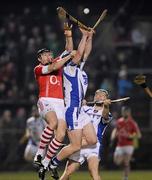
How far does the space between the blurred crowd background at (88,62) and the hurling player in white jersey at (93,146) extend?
9276mm

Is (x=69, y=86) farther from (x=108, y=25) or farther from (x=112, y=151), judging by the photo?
(x=108, y=25)

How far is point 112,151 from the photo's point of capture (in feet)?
94.4

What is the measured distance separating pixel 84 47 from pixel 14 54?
1326cm

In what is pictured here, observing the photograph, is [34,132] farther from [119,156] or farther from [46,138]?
[46,138]

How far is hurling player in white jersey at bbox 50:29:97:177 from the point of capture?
16984 mm

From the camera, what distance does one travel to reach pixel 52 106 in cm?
1738

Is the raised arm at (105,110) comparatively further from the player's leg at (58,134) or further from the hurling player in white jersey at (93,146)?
the player's leg at (58,134)

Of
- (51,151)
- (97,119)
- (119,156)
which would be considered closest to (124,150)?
(119,156)

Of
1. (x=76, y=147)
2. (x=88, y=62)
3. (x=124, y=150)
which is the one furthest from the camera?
(x=88, y=62)

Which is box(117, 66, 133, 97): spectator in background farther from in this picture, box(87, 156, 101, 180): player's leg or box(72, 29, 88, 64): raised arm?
box(87, 156, 101, 180): player's leg

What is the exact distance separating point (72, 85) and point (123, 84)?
38.0 feet

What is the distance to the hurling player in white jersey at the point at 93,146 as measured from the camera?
1705cm

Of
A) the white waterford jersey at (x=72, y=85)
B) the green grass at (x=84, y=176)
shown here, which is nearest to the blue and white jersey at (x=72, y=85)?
the white waterford jersey at (x=72, y=85)

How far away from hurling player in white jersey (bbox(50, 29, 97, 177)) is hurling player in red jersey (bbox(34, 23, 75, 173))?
0.51ft
